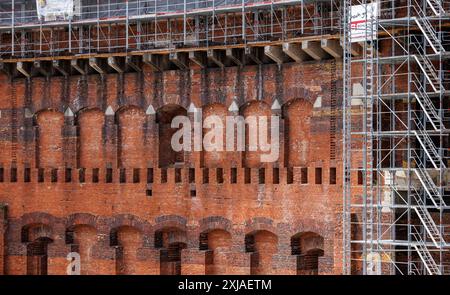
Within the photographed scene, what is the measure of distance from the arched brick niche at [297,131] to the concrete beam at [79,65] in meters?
7.80

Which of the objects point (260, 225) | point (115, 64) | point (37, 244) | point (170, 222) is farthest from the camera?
point (37, 244)

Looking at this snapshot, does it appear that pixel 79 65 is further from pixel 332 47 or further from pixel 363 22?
pixel 363 22

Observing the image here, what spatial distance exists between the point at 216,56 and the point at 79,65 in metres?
5.47

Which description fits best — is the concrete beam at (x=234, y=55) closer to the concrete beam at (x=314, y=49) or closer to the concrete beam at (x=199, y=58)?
the concrete beam at (x=199, y=58)

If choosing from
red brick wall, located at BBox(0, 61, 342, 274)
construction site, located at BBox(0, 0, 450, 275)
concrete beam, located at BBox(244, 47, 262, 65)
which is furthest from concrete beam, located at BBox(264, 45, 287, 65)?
concrete beam, located at BBox(244, 47, 262, 65)

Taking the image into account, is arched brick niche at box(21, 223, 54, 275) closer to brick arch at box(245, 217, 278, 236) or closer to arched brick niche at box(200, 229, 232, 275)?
arched brick niche at box(200, 229, 232, 275)

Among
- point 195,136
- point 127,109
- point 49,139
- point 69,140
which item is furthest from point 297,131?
point 49,139

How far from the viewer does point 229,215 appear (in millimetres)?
42844

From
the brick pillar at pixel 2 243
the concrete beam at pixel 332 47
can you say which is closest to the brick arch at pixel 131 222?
the brick pillar at pixel 2 243

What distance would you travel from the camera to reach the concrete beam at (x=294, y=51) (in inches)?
1613

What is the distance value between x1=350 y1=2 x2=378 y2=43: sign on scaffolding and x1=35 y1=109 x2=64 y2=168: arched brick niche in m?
12.5

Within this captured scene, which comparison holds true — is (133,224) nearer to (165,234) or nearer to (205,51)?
(165,234)

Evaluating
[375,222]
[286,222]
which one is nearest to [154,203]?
[286,222]

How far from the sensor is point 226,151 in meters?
43.7
